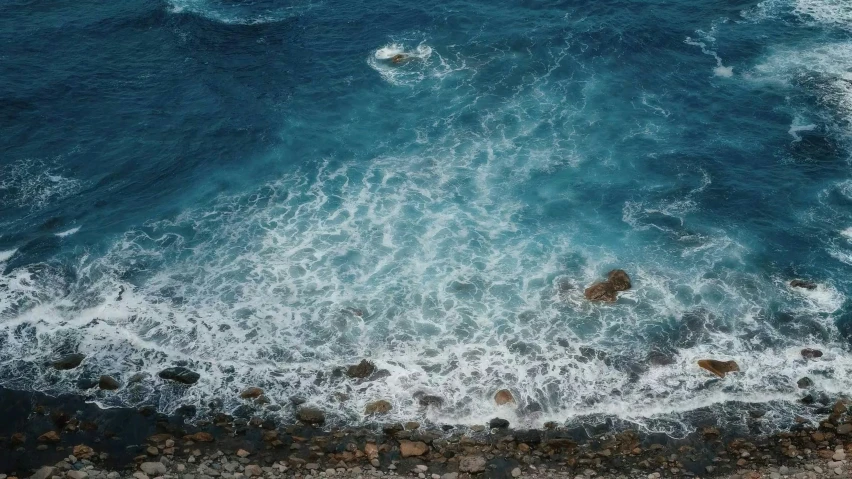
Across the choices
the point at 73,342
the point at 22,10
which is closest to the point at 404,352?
the point at 73,342

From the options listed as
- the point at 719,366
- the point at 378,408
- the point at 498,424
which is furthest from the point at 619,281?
the point at 378,408

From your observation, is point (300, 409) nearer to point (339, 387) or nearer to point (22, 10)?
point (339, 387)

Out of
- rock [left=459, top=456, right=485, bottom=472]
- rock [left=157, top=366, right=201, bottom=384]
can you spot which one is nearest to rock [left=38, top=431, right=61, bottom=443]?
rock [left=157, top=366, right=201, bottom=384]

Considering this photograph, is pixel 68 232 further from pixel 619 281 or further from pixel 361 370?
pixel 619 281

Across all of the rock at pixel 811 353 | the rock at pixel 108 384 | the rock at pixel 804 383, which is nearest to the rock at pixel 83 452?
the rock at pixel 108 384

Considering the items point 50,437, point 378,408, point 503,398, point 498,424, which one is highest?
point 50,437
